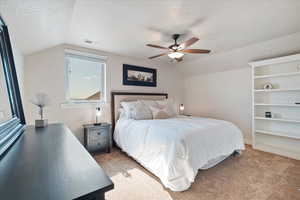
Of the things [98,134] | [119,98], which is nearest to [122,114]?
[119,98]

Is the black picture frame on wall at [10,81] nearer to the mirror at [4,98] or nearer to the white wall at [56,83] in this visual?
the mirror at [4,98]

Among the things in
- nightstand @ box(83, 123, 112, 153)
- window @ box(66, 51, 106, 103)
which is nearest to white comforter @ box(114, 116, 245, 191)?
nightstand @ box(83, 123, 112, 153)

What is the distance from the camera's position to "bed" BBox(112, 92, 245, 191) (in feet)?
6.19

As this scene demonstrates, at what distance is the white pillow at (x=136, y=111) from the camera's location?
3247mm

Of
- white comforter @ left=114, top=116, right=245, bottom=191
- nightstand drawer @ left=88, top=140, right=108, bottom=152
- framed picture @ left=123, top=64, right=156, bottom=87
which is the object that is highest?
framed picture @ left=123, top=64, right=156, bottom=87

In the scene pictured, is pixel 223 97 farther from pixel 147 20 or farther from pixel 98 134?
pixel 98 134

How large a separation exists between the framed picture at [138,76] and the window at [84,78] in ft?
1.99

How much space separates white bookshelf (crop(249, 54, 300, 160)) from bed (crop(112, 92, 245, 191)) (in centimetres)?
119

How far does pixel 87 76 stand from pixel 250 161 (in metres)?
3.91

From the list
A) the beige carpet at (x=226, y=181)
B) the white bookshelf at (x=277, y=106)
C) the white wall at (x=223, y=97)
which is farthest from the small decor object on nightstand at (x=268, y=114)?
the beige carpet at (x=226, y=181)

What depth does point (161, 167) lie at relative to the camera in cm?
202

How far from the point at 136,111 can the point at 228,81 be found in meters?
2.81

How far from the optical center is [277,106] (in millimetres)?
3328

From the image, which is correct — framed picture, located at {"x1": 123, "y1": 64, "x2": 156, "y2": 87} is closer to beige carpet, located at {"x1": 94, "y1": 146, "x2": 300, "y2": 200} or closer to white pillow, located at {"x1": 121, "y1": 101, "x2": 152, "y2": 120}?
white pillow, located at {"x1": 121, "y1": 101, "x2": 152, "y2": 120}
